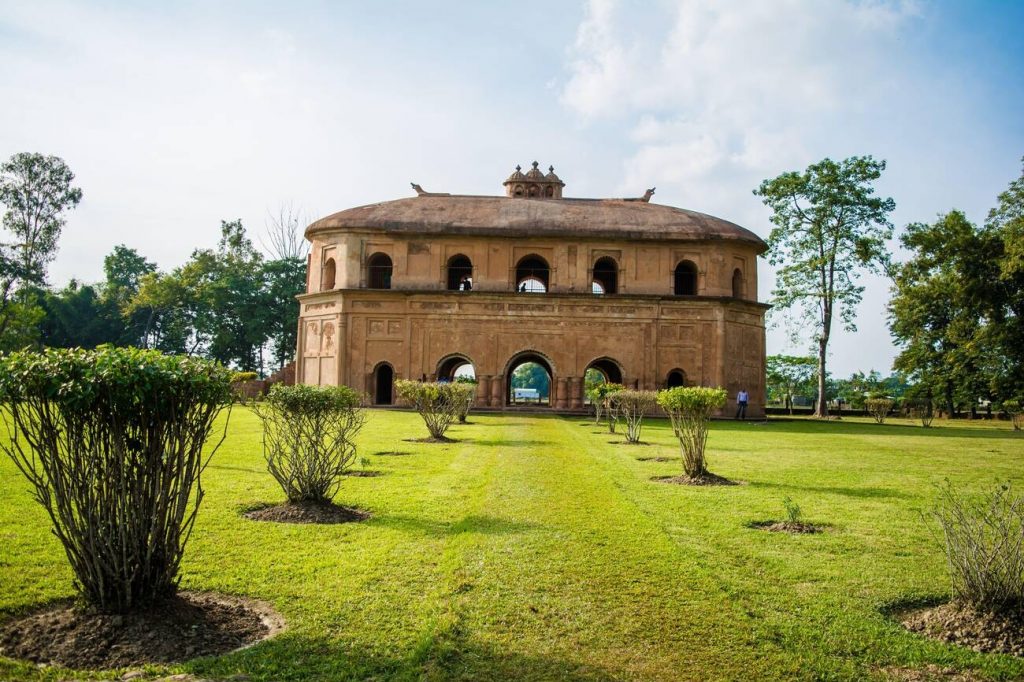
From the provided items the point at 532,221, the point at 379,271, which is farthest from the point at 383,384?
the point at 532,221

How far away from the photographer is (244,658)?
161 inches

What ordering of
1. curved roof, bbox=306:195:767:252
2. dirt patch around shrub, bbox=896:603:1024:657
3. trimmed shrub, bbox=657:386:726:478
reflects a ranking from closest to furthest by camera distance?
dirt patch around shrub, bbox=896:603:1024:657 → trimmed shrub, bbox=657:386:726:478 → curved roof, bbox=306:195:767:252

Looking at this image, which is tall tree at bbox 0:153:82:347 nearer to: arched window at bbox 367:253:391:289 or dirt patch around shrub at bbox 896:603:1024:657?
arched window at bbox 367:253:391:289

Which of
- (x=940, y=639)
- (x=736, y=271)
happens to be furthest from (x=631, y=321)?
(x=940, y=639)

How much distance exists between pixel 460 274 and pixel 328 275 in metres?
6.07

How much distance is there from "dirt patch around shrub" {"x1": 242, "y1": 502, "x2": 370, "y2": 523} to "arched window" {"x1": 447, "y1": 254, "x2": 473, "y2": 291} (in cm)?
2470

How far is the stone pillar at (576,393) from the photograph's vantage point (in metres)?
29.8

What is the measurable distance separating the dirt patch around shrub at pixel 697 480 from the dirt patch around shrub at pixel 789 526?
2.67 m

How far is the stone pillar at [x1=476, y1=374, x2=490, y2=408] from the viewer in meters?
29.7

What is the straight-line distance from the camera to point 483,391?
30.0m

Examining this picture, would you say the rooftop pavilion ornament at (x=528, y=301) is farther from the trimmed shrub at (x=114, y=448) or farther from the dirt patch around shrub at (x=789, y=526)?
the trimmed shrub at (x=114, y=448)

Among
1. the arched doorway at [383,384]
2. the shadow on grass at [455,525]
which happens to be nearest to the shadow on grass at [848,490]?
the shadow on grass at [455,525]

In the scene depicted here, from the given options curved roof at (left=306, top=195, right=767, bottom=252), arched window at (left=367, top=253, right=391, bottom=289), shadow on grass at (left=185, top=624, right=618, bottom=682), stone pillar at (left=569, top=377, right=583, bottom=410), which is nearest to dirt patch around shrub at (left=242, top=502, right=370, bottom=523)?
shadow on grass at (left=185, top=624, right=618, bottom=682)

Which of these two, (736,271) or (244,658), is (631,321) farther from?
(244,658)
